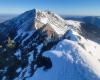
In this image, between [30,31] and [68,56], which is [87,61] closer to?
[68,56]

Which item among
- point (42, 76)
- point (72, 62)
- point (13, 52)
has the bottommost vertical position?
point (13, 52)

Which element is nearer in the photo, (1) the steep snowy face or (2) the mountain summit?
(2) the mountain summit

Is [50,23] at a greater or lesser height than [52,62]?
lesser

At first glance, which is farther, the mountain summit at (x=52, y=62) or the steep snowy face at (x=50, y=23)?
the steep snowy face at (x=50, y=23)

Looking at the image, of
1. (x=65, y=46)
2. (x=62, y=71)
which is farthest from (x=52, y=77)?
(x=65, y=46)

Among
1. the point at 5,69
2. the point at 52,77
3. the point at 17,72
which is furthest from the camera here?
the point at 5,69

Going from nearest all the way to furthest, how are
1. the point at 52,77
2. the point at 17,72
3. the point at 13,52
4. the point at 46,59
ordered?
the point at 52,77
the point at 46,59
the point at 17,72
the point at 13,52

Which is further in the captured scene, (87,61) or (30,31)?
(30,31)

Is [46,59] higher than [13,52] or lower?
higher

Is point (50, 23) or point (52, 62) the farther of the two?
point (50, 23)

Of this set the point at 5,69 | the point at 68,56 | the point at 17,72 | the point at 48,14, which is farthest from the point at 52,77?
the point at 48,14
